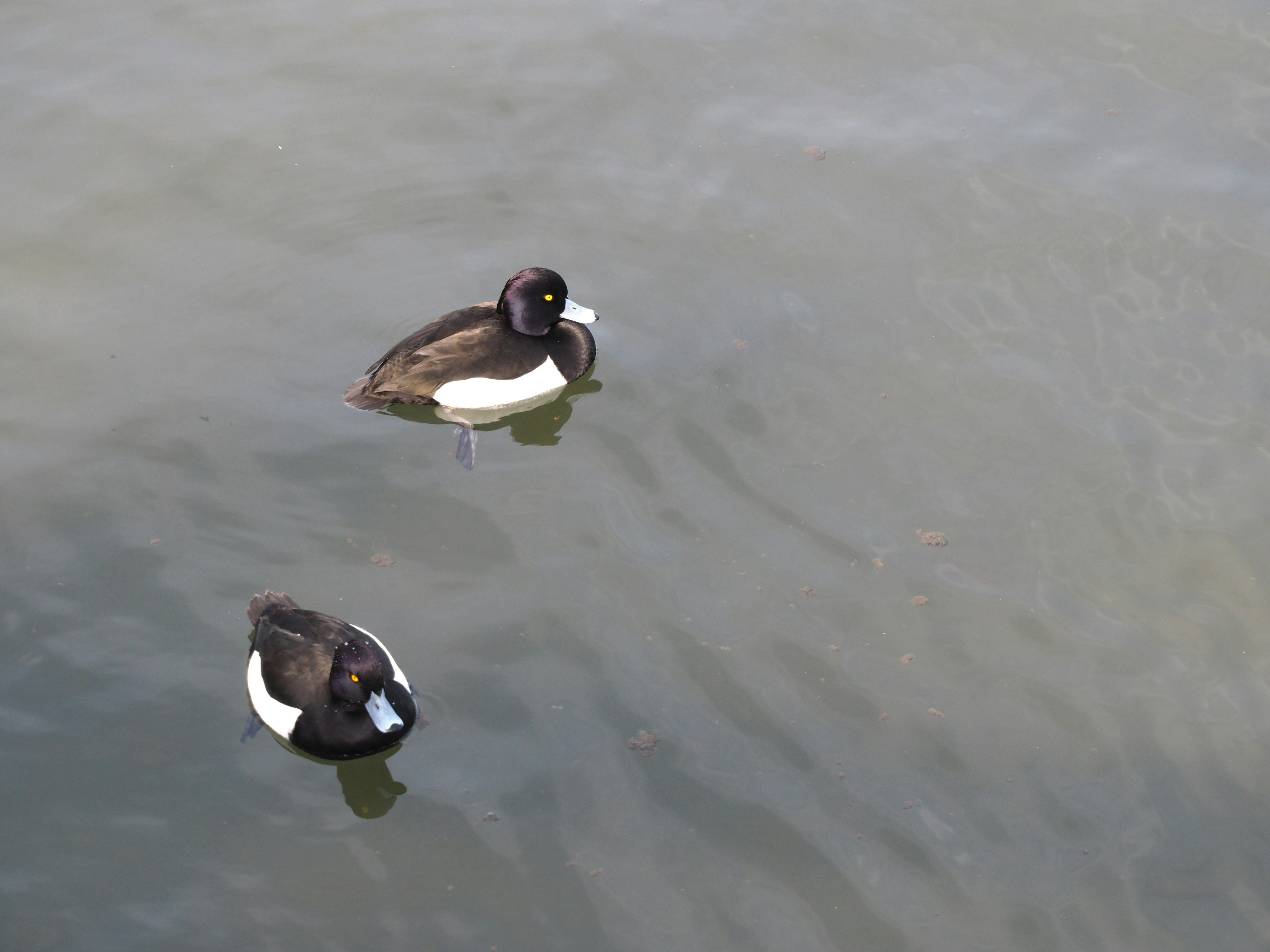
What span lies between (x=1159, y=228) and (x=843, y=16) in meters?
3.33

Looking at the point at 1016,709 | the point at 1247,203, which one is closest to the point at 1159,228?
the point at 1247,203

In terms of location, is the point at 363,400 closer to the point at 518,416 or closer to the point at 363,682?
the point at 518,416

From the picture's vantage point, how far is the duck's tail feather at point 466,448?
6.72 metres

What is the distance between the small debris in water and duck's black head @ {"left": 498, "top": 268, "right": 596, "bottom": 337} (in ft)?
9.48

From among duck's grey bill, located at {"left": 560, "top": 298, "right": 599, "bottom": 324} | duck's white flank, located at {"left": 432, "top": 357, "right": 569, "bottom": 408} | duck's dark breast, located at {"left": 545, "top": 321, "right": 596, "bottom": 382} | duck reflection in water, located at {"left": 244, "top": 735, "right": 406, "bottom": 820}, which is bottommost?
duck reflection in water, located at {"left": 244, "top": 735, "right": 406, "bottom": 820}

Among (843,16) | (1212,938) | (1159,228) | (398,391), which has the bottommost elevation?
(1212,938)

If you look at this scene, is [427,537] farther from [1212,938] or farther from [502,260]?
[1212,938]

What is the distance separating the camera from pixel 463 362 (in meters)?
6.97

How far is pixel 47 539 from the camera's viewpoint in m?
6.12

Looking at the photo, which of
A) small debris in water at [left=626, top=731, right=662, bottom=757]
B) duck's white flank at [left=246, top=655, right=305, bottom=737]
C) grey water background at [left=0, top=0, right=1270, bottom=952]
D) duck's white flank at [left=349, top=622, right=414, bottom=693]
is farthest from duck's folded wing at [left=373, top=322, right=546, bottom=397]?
small debris in water at [left=626, top=731, right=662, bottom=757]

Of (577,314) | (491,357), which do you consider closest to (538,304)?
(577,314)

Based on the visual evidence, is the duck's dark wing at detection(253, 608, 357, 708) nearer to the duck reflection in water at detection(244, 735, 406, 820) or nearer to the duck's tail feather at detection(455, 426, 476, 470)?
the duck reflection in water at detection(244, 735, 406, 820)

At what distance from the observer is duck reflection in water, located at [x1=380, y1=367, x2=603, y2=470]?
6.96 metres

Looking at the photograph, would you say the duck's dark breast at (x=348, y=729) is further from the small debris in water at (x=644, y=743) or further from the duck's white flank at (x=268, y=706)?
the small debris in water at (x=644, y=743)
